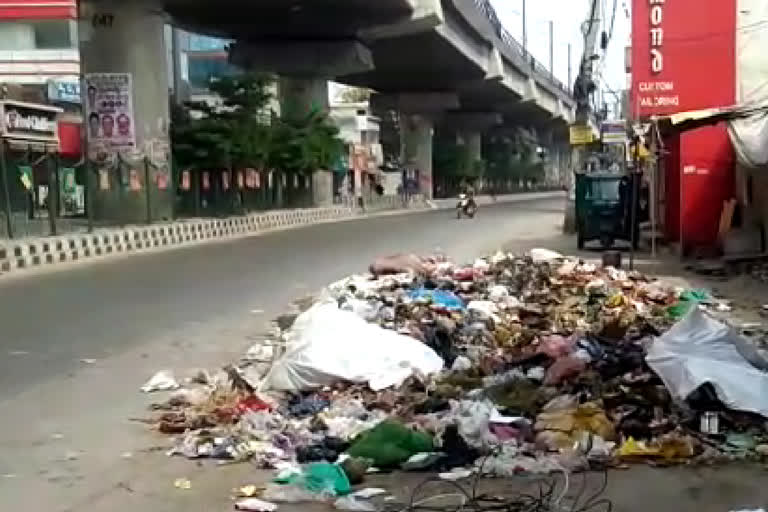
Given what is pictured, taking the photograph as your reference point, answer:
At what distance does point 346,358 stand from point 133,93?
23851 millimetres

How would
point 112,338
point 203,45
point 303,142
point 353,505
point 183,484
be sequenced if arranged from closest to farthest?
point 353,505, point 183,484, point 112,338, point 303,142, point 203,45

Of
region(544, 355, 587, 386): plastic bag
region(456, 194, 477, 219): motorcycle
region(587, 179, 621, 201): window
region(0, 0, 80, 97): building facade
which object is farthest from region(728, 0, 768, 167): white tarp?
region(0, 0, 80, 97): building facade

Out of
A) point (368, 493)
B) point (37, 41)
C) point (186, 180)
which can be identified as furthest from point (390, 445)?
point (37, 41)

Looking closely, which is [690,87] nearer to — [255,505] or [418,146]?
[255,505]

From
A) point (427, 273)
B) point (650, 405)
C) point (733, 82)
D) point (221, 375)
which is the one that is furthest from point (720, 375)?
point (733, 82)

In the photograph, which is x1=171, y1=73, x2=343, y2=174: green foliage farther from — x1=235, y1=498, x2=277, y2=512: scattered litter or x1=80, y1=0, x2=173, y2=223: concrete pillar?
x1=235, y1=498, x2=277, y2=512: scattered litter

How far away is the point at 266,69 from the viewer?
157 ft

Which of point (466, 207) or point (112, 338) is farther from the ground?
point (112, 338)

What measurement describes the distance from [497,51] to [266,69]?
1921 centimetres

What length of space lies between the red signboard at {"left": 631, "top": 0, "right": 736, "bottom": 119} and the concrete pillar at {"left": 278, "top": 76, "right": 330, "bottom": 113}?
24.4 meters

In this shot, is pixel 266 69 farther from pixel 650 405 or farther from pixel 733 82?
pixel 650 405

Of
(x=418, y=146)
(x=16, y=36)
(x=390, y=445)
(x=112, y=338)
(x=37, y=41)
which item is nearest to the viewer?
(x=390, y=445)

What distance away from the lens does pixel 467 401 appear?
8547 millimetres

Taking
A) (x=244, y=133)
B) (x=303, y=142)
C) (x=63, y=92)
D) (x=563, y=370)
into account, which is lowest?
(x=563, y=370)
